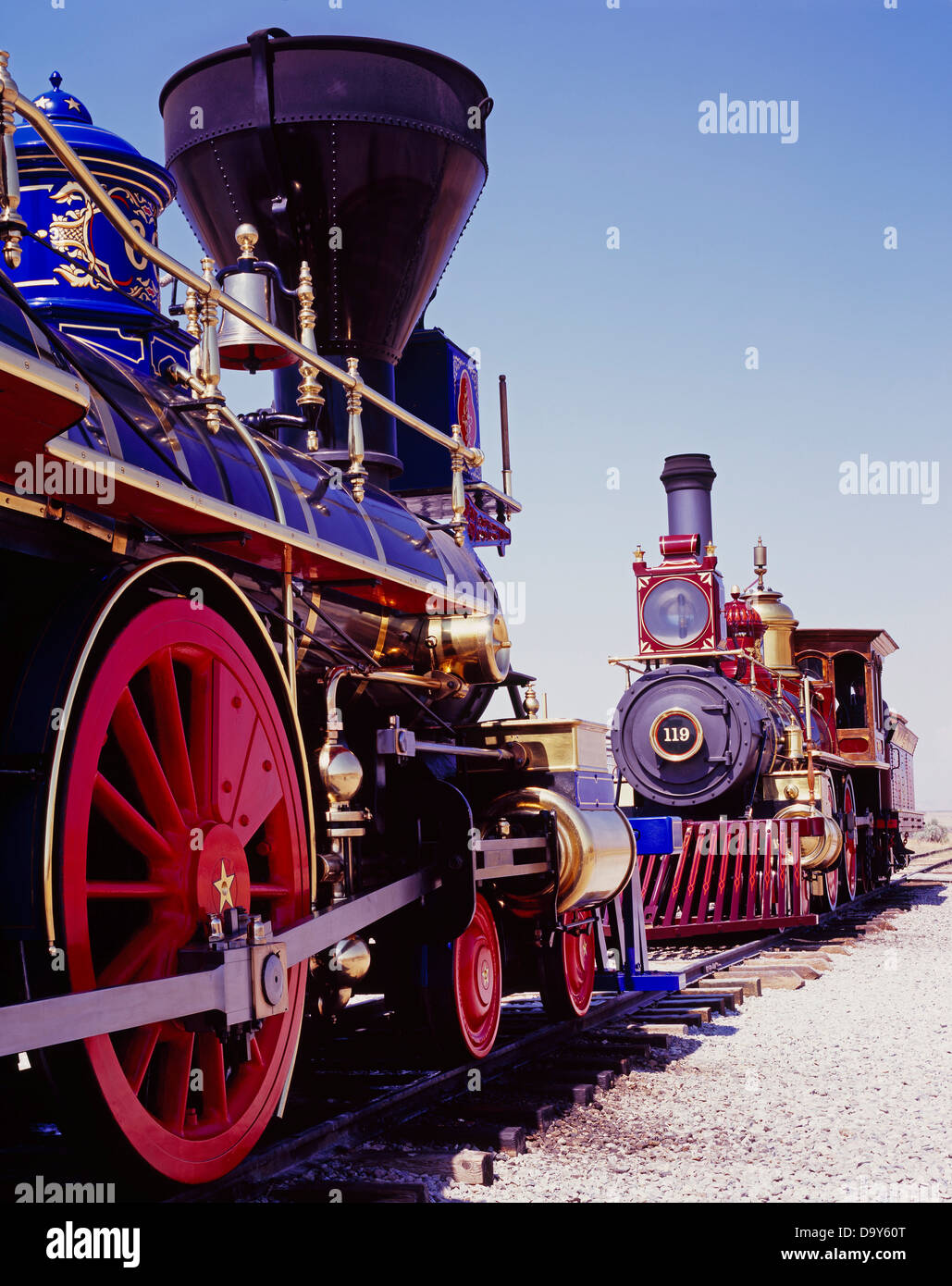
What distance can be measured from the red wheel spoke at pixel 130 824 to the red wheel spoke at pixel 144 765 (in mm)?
51

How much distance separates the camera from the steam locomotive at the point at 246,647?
3320mm

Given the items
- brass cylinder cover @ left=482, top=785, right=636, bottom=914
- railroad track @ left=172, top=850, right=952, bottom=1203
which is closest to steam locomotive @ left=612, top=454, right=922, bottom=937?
railroad track @ left=172, top=850, right=952, bottom=1203

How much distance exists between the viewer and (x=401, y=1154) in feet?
15.1

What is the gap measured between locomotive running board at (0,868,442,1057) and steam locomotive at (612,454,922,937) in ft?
16.4

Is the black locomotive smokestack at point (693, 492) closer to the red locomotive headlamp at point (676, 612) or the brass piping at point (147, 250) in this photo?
the red locomotive headlamp at point (676, 612)

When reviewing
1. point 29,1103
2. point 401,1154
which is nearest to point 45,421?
point 29,1103

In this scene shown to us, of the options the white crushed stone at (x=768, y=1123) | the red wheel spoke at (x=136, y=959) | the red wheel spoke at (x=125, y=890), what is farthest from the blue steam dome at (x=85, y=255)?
the white crushed stone at (x=768, y=1123)

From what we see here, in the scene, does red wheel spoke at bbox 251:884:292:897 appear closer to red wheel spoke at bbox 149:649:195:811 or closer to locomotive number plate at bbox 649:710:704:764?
red wheel spoke at bbox 149:649:195:811

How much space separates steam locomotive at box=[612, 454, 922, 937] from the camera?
12219 millimetres

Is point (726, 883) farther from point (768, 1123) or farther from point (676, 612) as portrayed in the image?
point (768, 1123)

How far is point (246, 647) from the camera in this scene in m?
4.33

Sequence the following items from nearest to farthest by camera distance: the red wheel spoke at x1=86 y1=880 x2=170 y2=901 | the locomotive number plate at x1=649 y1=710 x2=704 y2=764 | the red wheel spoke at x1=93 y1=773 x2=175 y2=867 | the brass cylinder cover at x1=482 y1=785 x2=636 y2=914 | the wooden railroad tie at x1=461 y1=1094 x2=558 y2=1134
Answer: the red wheel spoke at x1=86 y1=880 x2=170 y2=901 → the red wheel spoke at x1=93 y1=773 x2=175 y2=867 → the wooden railroad tie at x1=461 y1=1094 x2=558 y2=1134 → the brass cylinder cover at x1=482 y1=785 x2=636 y2=914 → the locomotive number plate at x1=649 y1=710 x2=704 y2=764

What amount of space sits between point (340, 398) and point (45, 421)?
441cm
